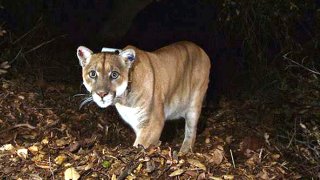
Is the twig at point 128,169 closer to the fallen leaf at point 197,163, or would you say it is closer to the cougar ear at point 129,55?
the fallen leaf at point 197,163

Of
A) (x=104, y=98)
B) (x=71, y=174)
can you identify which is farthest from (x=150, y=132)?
(x=71, y=174)

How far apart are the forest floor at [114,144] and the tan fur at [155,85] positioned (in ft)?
1.56

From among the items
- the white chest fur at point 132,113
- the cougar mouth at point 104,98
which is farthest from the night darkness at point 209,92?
the white chest fur at point 132,113

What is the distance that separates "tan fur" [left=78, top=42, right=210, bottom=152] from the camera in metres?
6.29

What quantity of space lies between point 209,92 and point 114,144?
313 cm

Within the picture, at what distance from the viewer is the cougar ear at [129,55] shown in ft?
20.8

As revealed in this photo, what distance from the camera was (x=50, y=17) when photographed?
40.1ft

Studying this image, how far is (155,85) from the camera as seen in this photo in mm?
6820

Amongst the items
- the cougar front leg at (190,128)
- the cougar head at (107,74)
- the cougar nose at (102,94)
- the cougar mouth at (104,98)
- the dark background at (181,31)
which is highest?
the cougar head at (107,74)

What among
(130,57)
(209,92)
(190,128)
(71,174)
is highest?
(130,57)

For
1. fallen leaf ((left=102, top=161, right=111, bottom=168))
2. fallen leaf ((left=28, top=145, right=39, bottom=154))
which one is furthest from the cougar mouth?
fallen leaf ((left=102, top=161, right=111, bottom=168))

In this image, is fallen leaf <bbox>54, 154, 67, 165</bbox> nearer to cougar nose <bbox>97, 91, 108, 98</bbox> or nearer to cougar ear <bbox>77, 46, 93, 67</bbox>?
cougar nose <bbox>97, 91, 108, 98</bbox>

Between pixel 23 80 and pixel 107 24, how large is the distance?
3562 millimetres

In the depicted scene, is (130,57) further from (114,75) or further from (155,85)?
(155,85)
